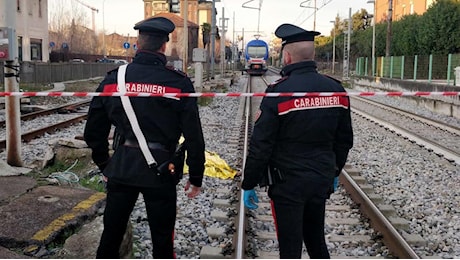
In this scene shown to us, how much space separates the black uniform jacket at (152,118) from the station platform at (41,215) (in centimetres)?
138

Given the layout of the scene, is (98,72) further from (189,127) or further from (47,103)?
(189,127)

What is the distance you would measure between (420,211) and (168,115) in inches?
172

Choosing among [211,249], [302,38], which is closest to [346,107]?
[302,38]

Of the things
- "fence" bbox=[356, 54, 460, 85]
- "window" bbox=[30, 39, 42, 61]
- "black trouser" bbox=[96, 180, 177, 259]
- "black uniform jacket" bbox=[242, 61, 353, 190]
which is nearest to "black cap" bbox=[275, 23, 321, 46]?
"black uniform jacket" bbox=[242, 61, 353, 190]

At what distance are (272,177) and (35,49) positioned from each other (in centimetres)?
4419

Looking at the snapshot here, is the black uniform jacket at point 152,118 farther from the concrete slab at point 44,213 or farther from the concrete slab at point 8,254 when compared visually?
the concrete slab at point 44,213

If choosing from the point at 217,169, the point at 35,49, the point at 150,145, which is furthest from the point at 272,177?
the point at 35,49

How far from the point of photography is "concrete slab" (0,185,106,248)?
495 centimetres

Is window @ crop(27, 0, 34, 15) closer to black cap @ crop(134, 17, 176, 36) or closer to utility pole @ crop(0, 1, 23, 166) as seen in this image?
utility pole @ crop(0, 1, 23, 166)

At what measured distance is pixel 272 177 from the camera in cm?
369

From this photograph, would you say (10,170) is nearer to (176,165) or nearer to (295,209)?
(176,165)

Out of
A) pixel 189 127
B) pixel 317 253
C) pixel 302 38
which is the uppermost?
pixel 302 38

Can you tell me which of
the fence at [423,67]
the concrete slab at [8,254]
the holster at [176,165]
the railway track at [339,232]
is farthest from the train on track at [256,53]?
the holster at [176,165]

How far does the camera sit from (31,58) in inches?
1730
